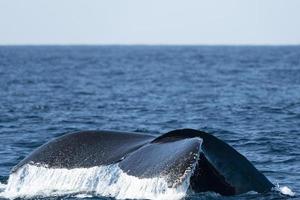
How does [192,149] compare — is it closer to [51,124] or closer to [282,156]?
[282,156]

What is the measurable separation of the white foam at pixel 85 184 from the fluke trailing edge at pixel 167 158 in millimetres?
54

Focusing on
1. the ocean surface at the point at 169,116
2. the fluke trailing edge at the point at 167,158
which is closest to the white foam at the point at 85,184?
the fluke trailing edge at the point at 167,158

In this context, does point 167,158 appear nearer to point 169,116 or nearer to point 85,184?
point 85,184

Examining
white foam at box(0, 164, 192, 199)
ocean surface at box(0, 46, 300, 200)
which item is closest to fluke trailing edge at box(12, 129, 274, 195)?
white foam at box(0, 164, 192, 199)

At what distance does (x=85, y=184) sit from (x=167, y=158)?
195cm

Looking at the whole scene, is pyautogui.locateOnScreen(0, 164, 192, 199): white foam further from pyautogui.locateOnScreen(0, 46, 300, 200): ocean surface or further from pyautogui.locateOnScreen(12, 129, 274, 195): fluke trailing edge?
pyautogui.locateOnScreen(0, 46, 300, 200): ocean surface

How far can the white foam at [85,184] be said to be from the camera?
20.4 feet

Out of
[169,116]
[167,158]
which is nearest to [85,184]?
[167,158]

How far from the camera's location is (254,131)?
16.8m

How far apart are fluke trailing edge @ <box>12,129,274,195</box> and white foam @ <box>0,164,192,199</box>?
5 centimetres

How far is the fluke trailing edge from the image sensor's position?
19.7 ft

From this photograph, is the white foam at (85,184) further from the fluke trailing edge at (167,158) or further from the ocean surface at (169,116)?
the ocean surface at (169,116)

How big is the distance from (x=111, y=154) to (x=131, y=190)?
408 mm

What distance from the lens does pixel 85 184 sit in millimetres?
7801
